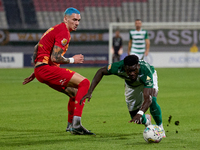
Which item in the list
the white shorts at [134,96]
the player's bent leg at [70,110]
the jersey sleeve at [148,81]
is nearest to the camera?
the jersey sleeve at [148,81]

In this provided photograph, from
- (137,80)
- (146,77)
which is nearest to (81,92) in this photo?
(137,80)

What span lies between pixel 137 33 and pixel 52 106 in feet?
16.3

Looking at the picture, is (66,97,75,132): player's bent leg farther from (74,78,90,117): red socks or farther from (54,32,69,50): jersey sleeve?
(54,32,69,50): jersey sleeve

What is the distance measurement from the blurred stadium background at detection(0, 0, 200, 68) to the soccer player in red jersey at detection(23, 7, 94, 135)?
53.2 ft

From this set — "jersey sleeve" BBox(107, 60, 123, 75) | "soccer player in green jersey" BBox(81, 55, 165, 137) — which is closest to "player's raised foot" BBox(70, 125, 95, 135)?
"soccer player in green jersey" BBox(81, 55, 165, 137)

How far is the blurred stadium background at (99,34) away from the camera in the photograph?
73.8 ft

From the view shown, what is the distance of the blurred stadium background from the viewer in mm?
22500

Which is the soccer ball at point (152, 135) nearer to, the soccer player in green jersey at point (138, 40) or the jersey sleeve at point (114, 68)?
the jersey sleeve at point (114, 68)

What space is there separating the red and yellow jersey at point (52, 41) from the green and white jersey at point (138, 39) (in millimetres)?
7203

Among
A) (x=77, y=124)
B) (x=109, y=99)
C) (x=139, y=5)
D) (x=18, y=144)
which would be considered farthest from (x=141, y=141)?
(x=139, y=5)

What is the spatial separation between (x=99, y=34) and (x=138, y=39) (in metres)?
11.2

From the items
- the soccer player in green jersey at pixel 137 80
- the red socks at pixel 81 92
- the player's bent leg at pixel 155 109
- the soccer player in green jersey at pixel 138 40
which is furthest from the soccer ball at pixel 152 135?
the soccer player in green jersey at pixel 138 40

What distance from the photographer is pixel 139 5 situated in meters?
27.1

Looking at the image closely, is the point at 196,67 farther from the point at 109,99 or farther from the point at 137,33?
the point at 109,99
